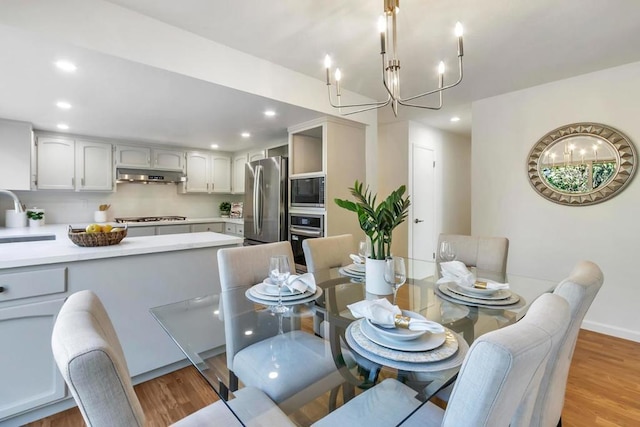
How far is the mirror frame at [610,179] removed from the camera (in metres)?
2.58

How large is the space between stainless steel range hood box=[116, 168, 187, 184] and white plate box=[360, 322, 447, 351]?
4.49m

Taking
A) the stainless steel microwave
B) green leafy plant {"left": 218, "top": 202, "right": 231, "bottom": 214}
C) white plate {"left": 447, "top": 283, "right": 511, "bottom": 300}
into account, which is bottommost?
white plate {"left": 447, "top": 283, "right": 511, "bottom": 300}

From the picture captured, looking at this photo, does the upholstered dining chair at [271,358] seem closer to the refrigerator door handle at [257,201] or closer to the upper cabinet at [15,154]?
the refrigerator door handle at [257,201]

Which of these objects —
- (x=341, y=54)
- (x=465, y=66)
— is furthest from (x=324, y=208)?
(x=465, y=66)

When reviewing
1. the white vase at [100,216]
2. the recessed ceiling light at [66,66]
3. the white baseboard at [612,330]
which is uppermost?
the recessed ceiling light at [66,66]

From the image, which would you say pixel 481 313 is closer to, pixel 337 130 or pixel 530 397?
pixel 530 397

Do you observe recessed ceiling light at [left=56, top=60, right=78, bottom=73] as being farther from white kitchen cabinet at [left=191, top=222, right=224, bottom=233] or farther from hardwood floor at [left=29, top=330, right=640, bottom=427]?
white kitchen cabinet at [left=191, top=222, right=224, bottom=233]

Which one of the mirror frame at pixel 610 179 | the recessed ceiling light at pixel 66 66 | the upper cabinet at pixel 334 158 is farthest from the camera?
the upper cabinet at pixel 334 158

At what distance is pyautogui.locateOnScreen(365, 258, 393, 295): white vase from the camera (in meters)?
1.40

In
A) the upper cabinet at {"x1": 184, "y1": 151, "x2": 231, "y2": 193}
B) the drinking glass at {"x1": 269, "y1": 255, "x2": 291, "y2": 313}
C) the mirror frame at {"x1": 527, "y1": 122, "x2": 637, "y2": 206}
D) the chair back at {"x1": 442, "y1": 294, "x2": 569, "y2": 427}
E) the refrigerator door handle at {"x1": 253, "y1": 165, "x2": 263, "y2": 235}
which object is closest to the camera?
the chair back at {"x1": 442, "y1": 294, "x2": 569, "y2": 427}

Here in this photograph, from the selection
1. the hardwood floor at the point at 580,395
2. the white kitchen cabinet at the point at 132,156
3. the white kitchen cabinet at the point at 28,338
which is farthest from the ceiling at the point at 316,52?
the hardwood floor at the point at 580,395

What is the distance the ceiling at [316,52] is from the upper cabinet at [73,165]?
59 cm

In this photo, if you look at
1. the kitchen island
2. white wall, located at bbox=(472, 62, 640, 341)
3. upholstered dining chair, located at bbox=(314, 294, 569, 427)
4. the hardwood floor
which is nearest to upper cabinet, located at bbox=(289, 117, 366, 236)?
the kitchen island

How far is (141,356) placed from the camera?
1.91 metres
